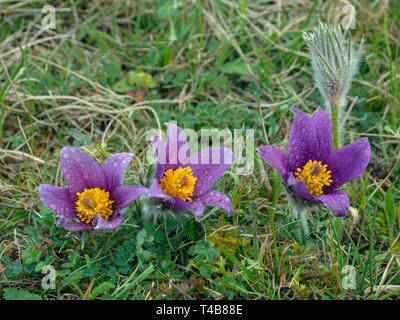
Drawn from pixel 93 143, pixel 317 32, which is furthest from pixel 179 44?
pixel 317 32

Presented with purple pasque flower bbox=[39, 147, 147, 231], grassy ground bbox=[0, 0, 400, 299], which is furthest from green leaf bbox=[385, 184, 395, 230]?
purple pasque flower bbox=[39, 147, 147, 231]

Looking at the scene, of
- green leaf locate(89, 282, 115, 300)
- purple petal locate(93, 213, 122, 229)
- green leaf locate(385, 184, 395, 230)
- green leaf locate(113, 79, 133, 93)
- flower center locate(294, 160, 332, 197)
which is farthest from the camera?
green leaf locate(113, 79, 133, 93)

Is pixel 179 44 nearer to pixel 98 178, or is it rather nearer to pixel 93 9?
pixel 93 9

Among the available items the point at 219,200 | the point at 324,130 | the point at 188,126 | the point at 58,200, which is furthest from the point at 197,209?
the point at 188,126

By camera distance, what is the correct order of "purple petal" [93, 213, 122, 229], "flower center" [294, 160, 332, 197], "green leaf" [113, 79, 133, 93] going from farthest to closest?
"green leaf" [113, 79, 133, 93] → "flower center" [294, 160, 332, 197] → "purple petal" [93, 213, 122, 229]

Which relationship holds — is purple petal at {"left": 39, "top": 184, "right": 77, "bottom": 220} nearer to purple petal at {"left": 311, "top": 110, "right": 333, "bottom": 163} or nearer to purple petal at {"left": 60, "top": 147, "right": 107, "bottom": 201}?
purple petal at {"left": 60, "top": 147, "right": 107, "bottom": 201}

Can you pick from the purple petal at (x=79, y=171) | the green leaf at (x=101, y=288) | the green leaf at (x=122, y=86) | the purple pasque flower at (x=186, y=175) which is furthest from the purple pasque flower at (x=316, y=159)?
the green leaf at (x=122, y=86)

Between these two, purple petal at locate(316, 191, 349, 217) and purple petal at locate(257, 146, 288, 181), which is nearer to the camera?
purple petal at locate(316, 191, 349, 217)
